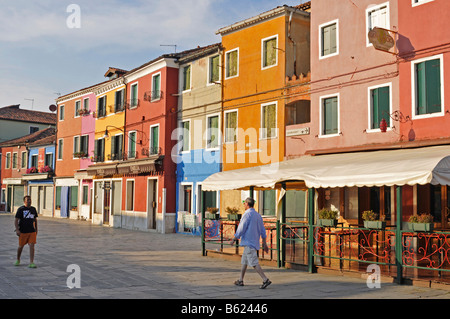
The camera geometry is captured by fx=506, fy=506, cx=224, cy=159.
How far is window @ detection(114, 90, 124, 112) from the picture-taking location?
101 ft

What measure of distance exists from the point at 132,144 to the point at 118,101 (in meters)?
3.60

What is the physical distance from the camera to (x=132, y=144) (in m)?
29.5

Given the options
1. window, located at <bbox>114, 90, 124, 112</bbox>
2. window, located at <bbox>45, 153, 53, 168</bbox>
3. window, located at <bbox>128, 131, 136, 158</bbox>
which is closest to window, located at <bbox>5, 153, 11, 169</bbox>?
window, located at <bbox>45, 153, 53, 168</bbox>

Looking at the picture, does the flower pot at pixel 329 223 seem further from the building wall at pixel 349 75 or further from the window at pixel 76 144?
the window at pixel 76 144

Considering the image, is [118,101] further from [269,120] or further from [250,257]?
[250,257]

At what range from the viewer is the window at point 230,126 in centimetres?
2183

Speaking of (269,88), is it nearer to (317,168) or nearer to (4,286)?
(317,168)

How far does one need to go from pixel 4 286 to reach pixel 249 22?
587 inches

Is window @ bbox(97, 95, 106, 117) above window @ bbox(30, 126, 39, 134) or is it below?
below

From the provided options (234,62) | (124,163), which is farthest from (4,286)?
(124,163)

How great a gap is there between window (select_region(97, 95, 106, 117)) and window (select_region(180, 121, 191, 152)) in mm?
9230

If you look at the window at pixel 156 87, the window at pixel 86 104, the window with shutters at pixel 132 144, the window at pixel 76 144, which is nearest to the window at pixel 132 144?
the window with shutters at pixel 132 144

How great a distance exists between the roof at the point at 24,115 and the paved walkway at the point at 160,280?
4024 cm

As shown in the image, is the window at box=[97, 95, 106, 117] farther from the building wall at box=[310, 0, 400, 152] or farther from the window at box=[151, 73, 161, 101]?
the building wall at box=[310, 0, 400, 152]
